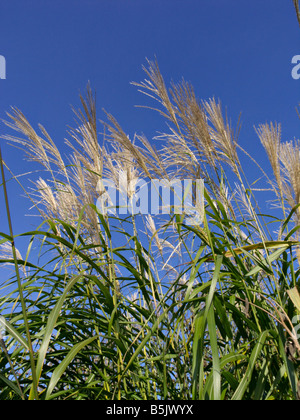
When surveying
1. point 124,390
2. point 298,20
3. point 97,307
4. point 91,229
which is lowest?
point 124,390

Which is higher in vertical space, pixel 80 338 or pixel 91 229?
pixel 91 229

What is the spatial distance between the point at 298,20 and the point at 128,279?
1.42m

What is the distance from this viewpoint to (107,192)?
2.16 metres
